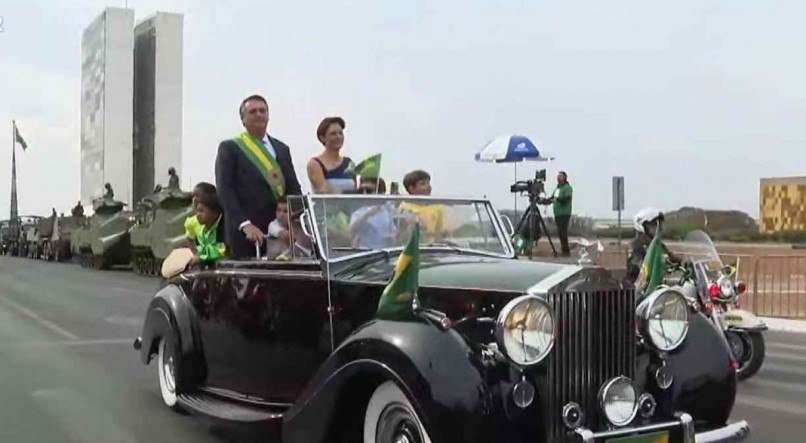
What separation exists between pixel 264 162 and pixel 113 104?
63.0 meters

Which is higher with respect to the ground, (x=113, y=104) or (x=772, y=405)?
(x=113, y=104)

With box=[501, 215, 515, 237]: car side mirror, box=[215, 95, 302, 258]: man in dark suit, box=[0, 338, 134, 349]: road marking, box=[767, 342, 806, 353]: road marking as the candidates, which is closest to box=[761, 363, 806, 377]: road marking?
box=[767, 342, 806, 353]: road marking

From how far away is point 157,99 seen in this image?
64.7m

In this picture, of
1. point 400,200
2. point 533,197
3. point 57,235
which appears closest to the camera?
point 400,200

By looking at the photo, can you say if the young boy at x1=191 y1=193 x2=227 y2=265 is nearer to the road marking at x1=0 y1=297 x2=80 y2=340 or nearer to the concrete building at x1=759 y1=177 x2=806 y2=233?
the road marking at x1=0 y1=297 x2=80 y2=340

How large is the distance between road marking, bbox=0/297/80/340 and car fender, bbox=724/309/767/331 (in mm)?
7475

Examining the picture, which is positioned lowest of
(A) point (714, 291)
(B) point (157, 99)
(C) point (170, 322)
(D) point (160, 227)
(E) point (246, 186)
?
(C) point (170, 322)

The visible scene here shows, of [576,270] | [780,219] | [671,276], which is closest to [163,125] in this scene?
[780,219]

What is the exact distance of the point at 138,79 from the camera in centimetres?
6775

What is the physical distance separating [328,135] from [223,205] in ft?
2.90

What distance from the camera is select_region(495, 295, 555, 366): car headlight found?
4.05m

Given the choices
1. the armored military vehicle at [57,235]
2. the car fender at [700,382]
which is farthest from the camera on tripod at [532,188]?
the armored military vehicle at [57,235]

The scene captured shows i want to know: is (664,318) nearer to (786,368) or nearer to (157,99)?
(786,368)

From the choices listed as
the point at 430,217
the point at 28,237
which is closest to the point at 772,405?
the point at 430,217
